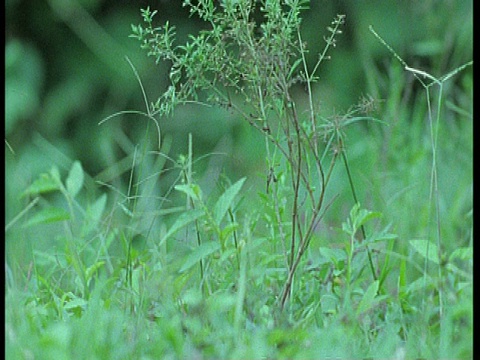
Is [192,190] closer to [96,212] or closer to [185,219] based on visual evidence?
[185,219]

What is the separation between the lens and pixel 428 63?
90.9 inches

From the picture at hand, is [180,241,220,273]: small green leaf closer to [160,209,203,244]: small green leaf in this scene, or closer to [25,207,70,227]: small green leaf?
[160,209,203,244]: small green leaf

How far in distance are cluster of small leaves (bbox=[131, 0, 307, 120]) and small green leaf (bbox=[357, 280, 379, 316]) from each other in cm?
27

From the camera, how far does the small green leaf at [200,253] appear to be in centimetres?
135

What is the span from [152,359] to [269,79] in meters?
0.41

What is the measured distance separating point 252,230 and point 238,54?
0.25 meters

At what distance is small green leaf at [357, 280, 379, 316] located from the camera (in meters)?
1.33

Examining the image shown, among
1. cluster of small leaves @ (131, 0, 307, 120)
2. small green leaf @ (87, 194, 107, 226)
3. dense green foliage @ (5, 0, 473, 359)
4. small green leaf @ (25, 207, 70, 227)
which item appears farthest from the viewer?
small green leaf @ (87, 194, 107, 226)

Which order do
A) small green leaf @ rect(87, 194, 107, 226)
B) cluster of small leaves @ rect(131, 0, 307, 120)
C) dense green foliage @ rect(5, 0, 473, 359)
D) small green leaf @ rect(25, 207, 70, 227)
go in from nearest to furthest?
dense green foliage @ rect(5, 0, 473, 359)
cluster of small leaves @ rect(131, 0, 307, 120)
small green leaf @ rect(25, 207, 70, 227)
small green leaf @ rect(87, 194, 107, 226)

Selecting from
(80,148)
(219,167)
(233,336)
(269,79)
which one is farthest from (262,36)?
(80,148)

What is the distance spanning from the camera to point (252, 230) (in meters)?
1.45

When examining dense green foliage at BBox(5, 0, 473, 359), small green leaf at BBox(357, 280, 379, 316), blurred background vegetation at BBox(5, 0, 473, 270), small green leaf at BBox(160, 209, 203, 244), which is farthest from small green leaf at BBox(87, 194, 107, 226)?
small green leaf at BBox(357, 280, 379, 316)

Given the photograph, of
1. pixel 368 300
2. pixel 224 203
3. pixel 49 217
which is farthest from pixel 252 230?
pixel 49 217

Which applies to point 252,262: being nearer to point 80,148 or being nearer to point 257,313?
point 257,313
